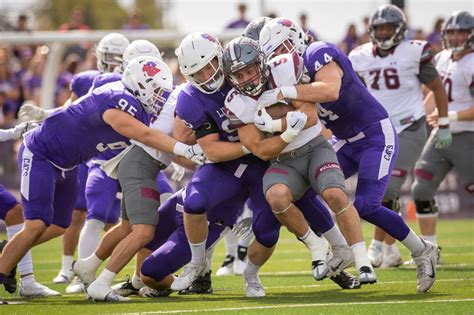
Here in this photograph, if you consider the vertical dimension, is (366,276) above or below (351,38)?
above

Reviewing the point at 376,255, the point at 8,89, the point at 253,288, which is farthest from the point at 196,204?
the point at 8,89

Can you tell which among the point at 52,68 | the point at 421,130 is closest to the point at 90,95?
the point at 421,130

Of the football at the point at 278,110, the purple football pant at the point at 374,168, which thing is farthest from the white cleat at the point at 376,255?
the football at the point at 278,110

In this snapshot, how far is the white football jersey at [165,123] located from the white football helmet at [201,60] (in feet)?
1.47

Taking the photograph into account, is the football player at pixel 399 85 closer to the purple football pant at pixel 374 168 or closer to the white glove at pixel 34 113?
the purple football pant at pixel 374 168

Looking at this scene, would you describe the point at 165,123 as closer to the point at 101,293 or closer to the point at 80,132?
the point at 80,132

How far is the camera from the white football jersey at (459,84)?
1072cm

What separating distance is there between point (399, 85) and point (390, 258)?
1.61 m

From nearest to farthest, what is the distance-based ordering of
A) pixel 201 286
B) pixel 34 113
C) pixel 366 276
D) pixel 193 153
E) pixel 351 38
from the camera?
pixel 366 276, pixel 193 153, pixel 201 286, pixel 34 113, pixel 351 38

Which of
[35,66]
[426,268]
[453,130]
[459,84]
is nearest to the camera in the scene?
[426,268]

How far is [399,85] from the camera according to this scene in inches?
411

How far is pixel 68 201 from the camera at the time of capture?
924 centimetres

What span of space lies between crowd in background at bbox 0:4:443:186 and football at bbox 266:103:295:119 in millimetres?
7760

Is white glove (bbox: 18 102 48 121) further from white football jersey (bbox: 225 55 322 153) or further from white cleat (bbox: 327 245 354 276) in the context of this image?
white cleat (bbox: 327 245 354 276)
